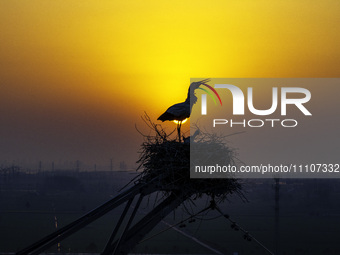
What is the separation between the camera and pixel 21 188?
216ft

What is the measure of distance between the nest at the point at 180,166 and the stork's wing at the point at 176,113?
170 millimetres

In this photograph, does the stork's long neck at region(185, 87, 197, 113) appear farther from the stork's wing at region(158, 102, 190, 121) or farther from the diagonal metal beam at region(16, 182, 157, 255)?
the diagonal metal beam at region(16, 182, 157, 255)

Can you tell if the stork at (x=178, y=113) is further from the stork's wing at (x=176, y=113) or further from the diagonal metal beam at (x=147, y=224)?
the diagonal metal beam at (x=147, y=224)

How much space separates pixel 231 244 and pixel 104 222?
50.9 feet

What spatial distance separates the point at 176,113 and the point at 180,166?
76cm

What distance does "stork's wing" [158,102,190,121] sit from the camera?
8.61 m

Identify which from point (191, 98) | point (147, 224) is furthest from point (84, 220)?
point (191, 98)

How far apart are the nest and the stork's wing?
0.17 metres

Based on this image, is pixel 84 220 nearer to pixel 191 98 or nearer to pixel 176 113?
pixel 176 113

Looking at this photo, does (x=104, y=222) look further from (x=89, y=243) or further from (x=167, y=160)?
(x=167, y=160)

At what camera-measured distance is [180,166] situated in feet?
27.0

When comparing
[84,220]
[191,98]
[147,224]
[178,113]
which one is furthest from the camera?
[191,98]

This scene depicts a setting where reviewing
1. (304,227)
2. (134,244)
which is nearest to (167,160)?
(134,244)

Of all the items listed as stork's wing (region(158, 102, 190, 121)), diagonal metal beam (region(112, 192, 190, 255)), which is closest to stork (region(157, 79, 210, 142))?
stork's wing (region(158, 102, 190, 121))
